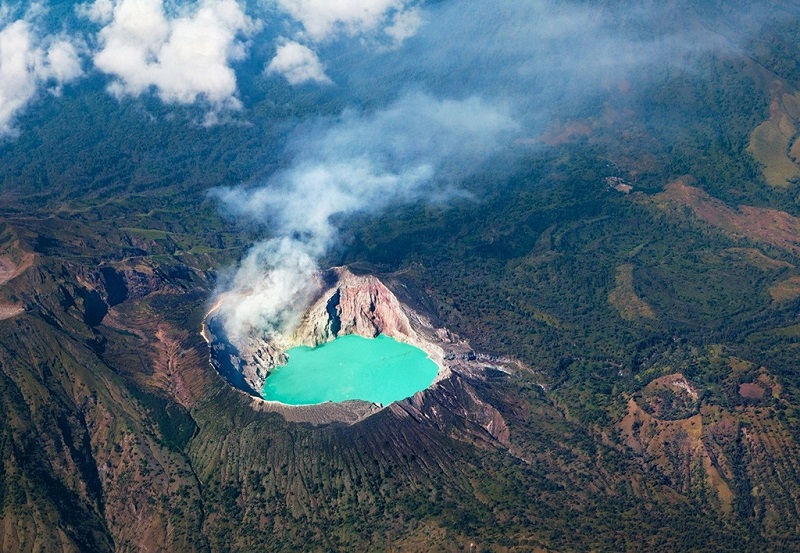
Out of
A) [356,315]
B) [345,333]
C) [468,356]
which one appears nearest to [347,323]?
[345,333]

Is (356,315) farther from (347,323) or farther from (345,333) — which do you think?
(345,333)

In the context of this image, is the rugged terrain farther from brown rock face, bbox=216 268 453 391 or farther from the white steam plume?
the white steam plume

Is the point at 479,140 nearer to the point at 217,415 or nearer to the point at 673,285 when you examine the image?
the point at 673,285

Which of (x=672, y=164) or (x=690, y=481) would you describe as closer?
(x=690, y=481)

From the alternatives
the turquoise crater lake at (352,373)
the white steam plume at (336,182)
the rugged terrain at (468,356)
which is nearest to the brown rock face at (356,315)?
the rugged terrain at (468,356)

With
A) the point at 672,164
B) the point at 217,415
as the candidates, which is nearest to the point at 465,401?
the point at 217,415

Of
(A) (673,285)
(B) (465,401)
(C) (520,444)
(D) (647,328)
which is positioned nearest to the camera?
(C) (520,444)

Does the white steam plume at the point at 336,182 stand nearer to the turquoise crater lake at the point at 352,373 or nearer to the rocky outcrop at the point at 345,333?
the rocky outcrop at the point at 345,333

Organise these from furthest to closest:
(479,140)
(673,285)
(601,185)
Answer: (479,140), (601,185), (673,285)

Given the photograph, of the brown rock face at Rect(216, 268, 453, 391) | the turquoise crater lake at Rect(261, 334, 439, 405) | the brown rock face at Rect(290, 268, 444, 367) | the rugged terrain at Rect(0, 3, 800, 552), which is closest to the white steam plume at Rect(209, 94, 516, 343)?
the brown rock face at Rect(216, 268, 453, 391)
